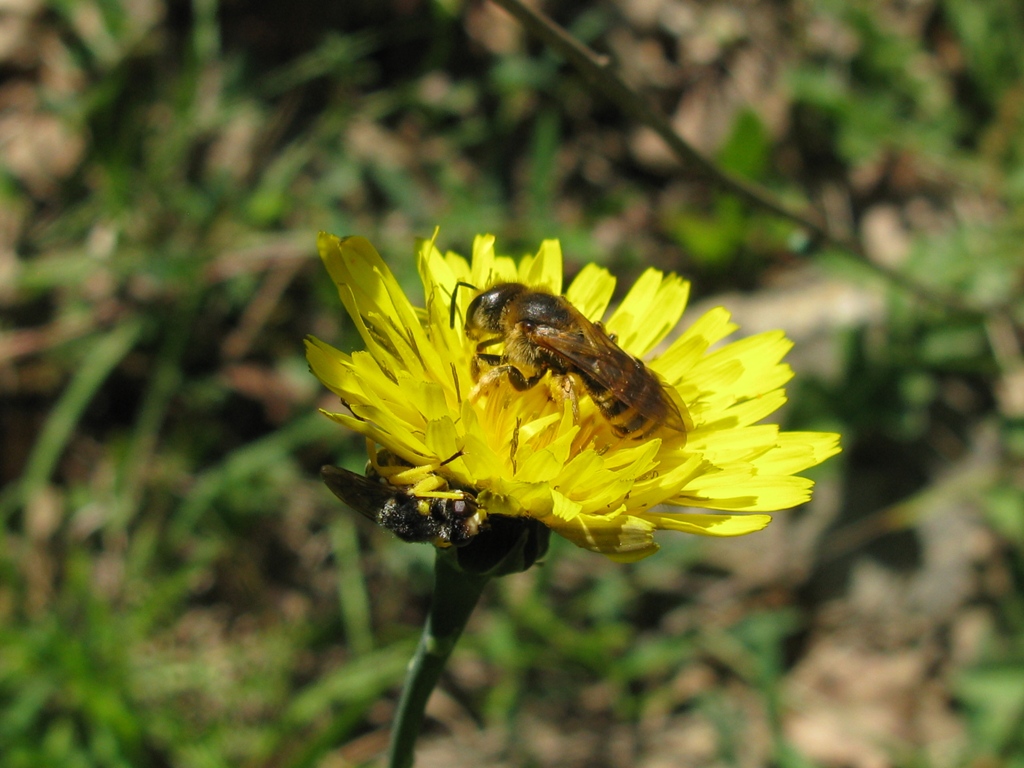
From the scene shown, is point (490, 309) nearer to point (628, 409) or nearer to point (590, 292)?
point (628, 409)

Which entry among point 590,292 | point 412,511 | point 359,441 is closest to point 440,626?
point 412,511

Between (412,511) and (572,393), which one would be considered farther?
(572,393)

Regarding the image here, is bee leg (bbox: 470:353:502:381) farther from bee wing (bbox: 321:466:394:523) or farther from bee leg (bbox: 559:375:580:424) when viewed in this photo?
bee wing (bbox: 321:466:394:523)

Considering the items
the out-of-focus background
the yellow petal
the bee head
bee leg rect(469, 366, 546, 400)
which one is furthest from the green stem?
the out-of-focus background

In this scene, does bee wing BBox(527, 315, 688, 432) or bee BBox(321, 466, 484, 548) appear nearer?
bee BBox(321, 466, 484, 548)

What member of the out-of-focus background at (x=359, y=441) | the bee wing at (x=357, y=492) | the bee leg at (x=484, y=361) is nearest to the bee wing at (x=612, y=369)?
the bee leg at (x=484, y=361)

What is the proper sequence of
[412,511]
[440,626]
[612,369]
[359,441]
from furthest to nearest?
[359,441] → [612,369] → [440,626] → [412,511]

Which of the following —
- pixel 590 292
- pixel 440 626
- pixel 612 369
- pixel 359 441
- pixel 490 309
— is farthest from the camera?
pixel 359 441
